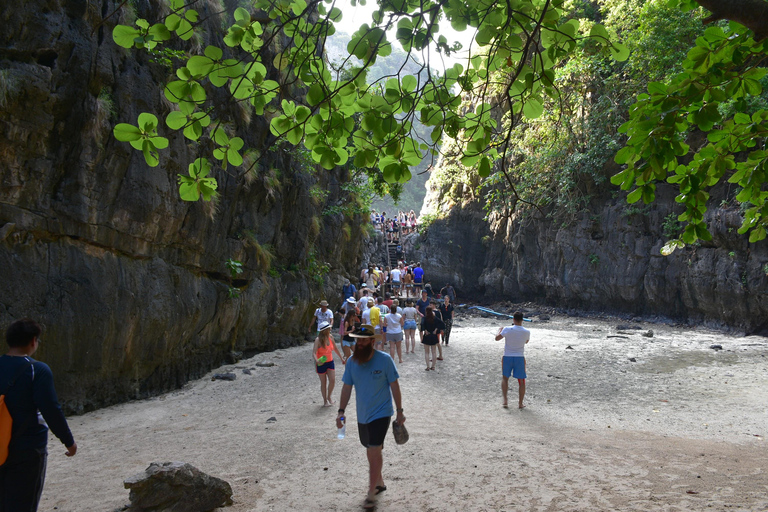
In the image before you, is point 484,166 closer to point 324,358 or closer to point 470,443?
point 470,443

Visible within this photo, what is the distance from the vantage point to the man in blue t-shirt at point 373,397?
174 inches

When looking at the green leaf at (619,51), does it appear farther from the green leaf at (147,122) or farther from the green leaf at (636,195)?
the green leaf at (147,122)

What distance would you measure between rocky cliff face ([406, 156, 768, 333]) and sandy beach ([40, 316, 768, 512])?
22.3 ft

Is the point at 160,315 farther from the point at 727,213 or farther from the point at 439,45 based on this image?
the point at 727,213

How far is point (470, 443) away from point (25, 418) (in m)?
4.92

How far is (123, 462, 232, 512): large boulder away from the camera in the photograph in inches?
160

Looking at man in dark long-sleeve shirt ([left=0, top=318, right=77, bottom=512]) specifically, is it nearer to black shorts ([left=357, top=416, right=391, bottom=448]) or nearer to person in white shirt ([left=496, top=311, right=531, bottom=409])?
black shorts ([left=357, top=416, right=391, bottom=448])

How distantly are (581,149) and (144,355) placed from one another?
20655mm

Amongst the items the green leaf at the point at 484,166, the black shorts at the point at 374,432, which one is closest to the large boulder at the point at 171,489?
the black shorts at the point at 374,432

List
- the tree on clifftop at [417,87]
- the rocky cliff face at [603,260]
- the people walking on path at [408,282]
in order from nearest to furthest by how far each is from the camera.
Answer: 1. the tree on clifftop at [417,87]
2. the rocky cliff face at [603,260]
3. the people walking on path at [408,282]

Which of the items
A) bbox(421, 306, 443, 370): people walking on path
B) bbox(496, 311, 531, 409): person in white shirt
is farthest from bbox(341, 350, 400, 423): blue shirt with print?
bbox(421, 306, 443, 370): people walking on path

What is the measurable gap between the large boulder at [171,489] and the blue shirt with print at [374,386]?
1.49 m

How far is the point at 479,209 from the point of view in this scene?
32.8 meters

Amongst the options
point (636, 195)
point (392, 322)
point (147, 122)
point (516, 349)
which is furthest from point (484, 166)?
point (392, 322)
